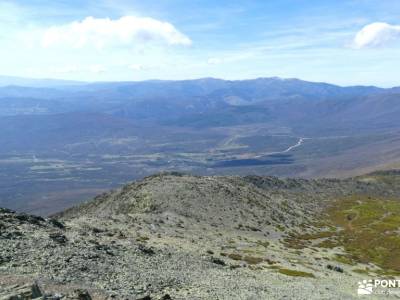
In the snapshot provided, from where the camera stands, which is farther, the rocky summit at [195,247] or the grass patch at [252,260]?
the grass patch at [252,260]

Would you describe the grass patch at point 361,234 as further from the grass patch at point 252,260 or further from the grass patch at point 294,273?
the grass patch at point 252,260

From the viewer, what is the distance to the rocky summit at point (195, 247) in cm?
3784

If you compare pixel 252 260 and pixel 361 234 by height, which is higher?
pixel 252 260

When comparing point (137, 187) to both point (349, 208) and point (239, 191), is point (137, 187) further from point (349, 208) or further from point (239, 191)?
point (349, 208)

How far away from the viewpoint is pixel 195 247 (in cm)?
6556

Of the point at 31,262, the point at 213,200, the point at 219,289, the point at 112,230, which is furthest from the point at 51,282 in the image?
the point at 213,200

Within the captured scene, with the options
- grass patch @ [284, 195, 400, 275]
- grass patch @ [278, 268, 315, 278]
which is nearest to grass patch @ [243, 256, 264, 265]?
grass patch @ [278, 268, 315, 278]

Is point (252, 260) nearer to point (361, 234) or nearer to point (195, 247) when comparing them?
point (195, 247)

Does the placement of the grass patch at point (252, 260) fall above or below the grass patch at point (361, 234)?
above

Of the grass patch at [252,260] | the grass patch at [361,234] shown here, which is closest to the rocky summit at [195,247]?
the grass patch at [252,260]

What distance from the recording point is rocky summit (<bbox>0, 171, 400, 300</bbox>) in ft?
124

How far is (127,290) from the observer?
36.2 m

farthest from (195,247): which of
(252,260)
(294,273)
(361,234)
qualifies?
(361,234)

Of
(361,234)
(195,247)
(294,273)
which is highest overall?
(195,247)
